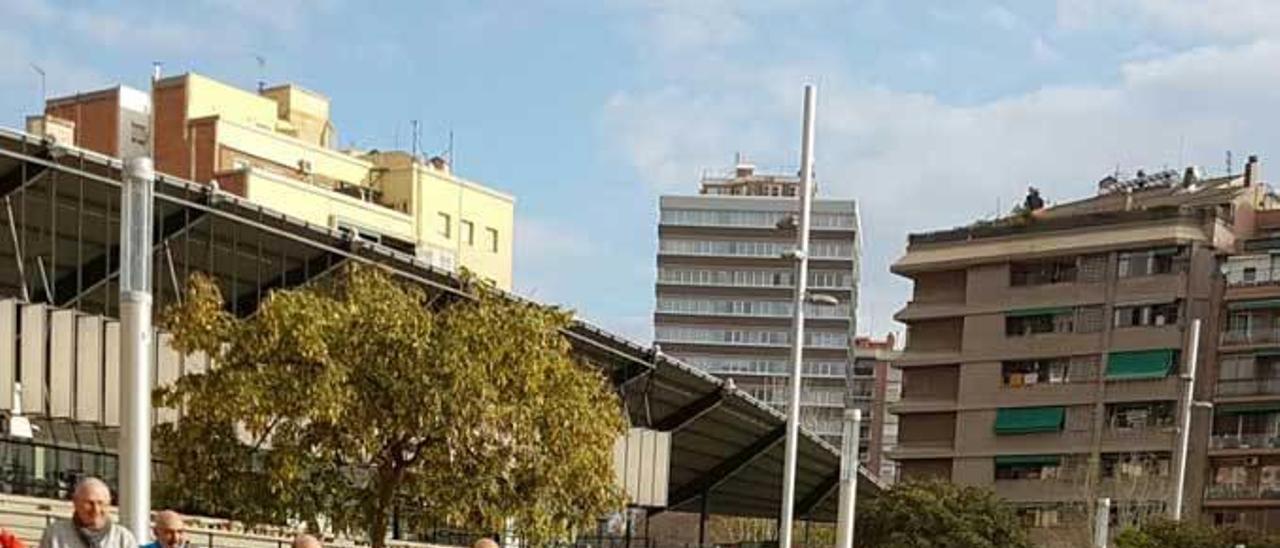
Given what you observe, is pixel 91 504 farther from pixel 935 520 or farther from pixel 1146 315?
pixel 1146 315

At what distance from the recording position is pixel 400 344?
55.3 ft

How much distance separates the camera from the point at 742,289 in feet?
461

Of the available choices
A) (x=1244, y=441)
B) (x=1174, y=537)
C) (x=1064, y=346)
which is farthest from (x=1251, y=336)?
(x=1174, y=537)

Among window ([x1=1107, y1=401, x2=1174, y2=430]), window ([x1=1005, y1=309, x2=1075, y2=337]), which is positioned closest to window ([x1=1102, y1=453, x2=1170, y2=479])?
window ([x1=1107, y1=401, x2=1174, y2=430])

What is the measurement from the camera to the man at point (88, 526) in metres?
7.09

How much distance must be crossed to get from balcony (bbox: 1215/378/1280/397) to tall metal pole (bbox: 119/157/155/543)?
6579 cm

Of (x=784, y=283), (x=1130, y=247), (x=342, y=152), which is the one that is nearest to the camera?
(x=342, y=152)

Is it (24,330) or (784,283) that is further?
(784,283)

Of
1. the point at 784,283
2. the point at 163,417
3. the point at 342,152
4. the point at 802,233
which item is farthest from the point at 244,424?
the point at 784,283

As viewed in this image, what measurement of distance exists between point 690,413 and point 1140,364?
34.0 meters

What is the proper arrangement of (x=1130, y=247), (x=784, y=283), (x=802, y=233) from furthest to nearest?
(x=784, y=283), (x=1130, y=247), (x=802, y=233)

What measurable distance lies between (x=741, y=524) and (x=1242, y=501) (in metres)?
25.8

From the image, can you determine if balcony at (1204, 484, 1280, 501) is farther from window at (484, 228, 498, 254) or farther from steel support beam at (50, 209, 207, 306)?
steel support beam at (50, 209, 207, 306)

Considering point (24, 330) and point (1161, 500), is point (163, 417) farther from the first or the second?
point (1161, 500)
